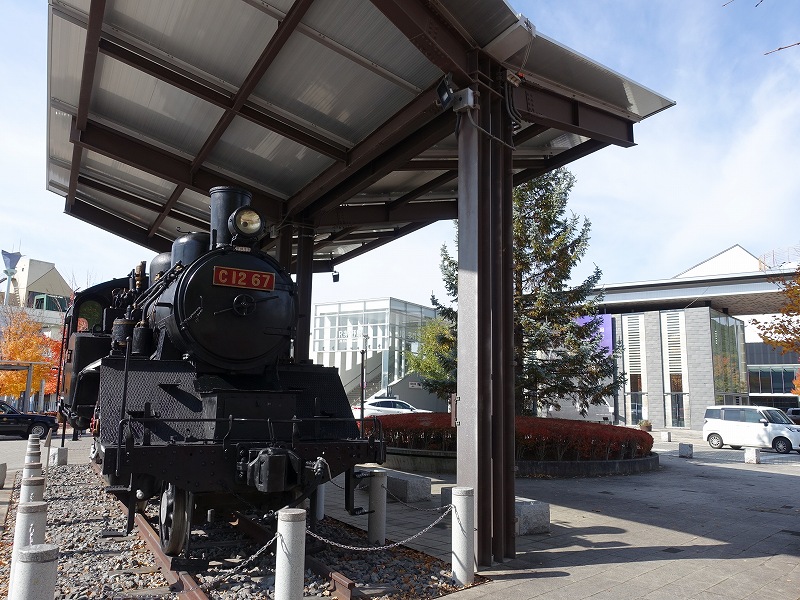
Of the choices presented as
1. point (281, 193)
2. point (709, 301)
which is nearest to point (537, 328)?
point (281, 193)

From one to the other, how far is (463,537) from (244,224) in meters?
4.09

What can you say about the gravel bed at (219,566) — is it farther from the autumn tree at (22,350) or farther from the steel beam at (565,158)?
the autumn tree at (22,350)

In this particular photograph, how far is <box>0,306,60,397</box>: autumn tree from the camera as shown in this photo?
31.1 m

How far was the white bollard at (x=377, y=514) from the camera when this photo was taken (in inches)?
260

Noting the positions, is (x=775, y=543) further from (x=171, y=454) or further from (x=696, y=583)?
(x=171, y=454)

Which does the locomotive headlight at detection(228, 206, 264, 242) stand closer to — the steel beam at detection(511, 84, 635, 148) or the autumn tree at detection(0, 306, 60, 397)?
the steel beam at detection(511, 84, 635, 148)

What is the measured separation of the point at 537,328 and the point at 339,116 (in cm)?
906

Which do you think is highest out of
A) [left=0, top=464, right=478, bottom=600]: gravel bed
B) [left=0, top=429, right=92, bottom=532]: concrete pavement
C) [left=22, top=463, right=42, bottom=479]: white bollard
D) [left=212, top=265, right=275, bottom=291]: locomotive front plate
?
[left=212, top=265, right=275, bottom=291]: locomotive front plate

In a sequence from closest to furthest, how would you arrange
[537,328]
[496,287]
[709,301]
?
[496,287] → [537,328] → [709,301]

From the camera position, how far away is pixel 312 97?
29.3 feet

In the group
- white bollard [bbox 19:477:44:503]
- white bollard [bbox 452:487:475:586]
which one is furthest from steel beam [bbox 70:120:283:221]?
white bollard [bbox 452:487:475:586]

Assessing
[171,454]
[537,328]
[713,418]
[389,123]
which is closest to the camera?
[171,454]

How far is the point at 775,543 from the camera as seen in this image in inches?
285

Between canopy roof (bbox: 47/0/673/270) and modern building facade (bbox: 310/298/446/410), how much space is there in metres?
27.8
